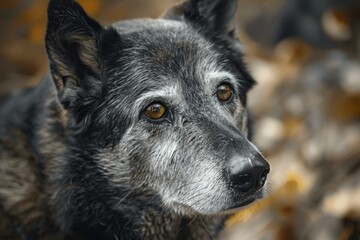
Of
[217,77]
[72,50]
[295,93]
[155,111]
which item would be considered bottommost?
[295,93]

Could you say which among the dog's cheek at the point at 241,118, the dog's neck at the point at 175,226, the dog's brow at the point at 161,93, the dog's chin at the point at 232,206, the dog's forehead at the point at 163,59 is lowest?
the dog's neck at the point at 175,226

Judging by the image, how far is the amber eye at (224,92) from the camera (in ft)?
12.9

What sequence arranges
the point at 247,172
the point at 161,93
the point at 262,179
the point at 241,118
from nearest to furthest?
the point at 247,172 → the point at 262,179 → the point at 161,93 → the point at 241,118

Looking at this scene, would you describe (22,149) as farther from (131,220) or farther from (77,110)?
(131,220)

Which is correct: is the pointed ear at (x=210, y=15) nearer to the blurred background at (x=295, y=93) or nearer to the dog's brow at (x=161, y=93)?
the dog's brow at (x=161, y=93)

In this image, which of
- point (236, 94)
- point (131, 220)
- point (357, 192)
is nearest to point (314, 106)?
point (357, 192)

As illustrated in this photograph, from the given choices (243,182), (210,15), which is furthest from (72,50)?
(243,182)

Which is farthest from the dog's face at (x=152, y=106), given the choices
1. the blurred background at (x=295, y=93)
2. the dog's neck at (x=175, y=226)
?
the blurred background at (x=295, y=93)

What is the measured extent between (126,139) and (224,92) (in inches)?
26.3

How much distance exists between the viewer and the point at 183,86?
379 cm

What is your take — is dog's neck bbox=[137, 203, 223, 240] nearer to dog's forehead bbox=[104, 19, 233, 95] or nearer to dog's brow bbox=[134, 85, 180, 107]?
dog's brow bbox=[134, 85, 180, 107]

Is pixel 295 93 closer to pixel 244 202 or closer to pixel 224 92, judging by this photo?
pixel 224 92

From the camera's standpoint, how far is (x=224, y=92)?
395 cm

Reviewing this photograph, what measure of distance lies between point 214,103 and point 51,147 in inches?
40.6
